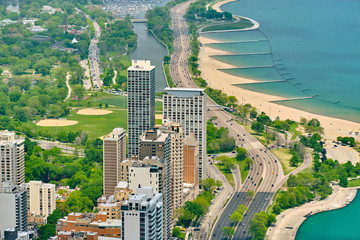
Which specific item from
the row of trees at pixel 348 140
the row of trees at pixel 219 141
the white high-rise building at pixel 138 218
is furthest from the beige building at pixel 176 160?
the row of trees at pixel 348 140

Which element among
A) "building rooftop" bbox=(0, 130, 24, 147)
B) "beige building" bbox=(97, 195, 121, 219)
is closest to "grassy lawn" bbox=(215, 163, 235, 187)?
"building rooftop" bbox=(0, 130, 24, 147)

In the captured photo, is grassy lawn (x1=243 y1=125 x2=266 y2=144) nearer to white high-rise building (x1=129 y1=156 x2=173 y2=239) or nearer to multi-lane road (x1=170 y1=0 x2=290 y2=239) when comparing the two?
multi-lane road (x1=170 y1=0 x2=290 y2=239)

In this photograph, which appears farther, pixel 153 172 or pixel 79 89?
pixel 79 89

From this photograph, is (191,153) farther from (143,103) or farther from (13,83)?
(13,83)

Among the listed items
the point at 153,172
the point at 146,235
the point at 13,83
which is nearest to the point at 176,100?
the point at 153,172

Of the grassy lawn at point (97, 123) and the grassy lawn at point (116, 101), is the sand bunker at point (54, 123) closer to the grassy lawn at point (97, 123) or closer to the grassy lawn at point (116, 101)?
the grassy lawn at point (97, 123)
